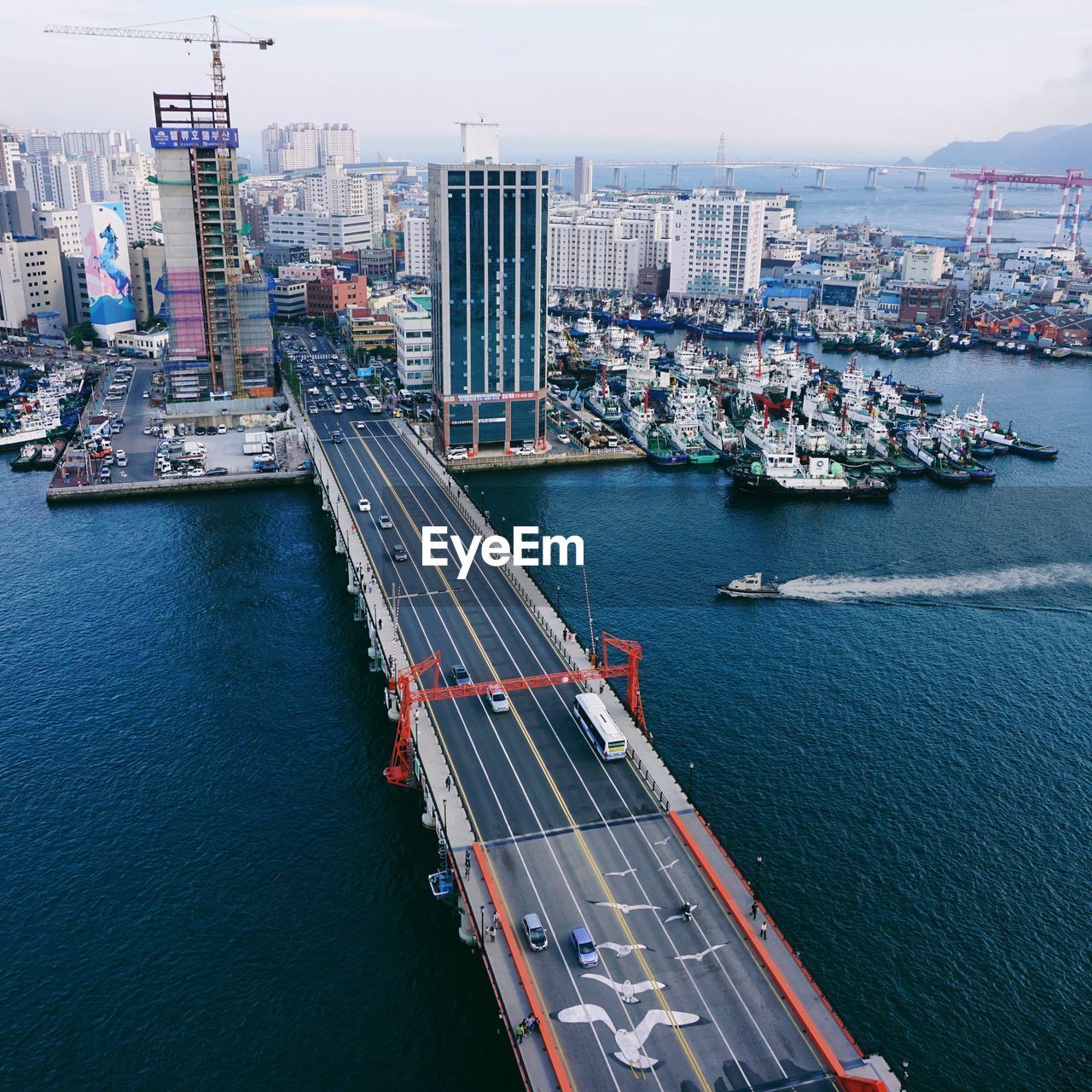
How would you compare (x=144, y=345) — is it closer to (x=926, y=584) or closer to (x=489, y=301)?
(x=489, y=301)

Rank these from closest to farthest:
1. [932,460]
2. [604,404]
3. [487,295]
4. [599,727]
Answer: [599,727]
[487,295]
[932,460]
[604,404]

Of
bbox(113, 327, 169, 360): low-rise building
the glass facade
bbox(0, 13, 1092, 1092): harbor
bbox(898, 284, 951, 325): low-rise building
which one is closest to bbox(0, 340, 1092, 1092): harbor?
bbox(0, 13, 1092, 1092): harbor

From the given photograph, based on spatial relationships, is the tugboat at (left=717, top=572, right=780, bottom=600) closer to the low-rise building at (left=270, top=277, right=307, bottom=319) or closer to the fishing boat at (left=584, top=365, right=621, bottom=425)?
the fishing boat at (left=584, top=365, right=621, bottom=425)

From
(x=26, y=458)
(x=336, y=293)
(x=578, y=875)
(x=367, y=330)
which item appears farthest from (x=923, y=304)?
(x=578, y=875)

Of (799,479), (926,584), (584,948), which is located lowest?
(584,948)

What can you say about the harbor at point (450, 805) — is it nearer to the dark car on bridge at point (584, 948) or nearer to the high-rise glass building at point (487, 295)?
the dark car on bridge at point (584, 948)
